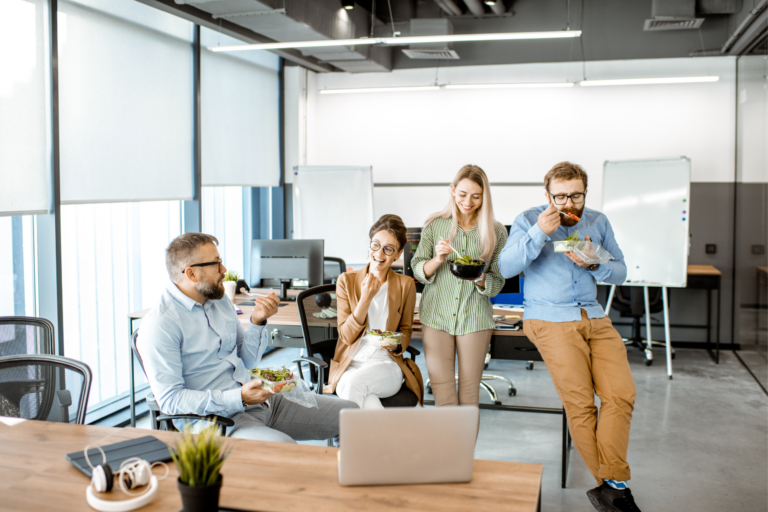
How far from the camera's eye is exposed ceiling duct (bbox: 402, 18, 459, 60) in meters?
5.88

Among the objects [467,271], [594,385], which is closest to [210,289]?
[467,271]

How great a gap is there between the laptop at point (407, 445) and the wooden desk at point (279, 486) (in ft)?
0.10

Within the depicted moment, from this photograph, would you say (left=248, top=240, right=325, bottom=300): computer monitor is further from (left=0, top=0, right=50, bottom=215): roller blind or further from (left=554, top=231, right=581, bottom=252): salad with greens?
(left=554, top=231, right=581, bottom=252): salad with greens

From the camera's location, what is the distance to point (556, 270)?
2682 mm

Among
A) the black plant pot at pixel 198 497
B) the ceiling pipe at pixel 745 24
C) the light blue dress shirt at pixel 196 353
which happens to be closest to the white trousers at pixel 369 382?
the light blue dress shirt at pixel 196 353

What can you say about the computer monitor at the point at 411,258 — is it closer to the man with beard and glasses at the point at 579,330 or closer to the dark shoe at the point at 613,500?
the man with beard and glasses at the point at 579,330

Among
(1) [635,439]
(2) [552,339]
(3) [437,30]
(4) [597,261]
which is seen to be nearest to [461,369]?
(2) [552,339]

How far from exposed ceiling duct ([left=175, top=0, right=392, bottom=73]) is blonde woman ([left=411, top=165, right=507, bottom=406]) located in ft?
7.97

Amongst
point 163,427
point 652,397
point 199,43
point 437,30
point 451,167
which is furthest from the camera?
point 451,167

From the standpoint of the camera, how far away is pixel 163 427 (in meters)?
2.20

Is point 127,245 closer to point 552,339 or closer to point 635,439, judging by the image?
point 552,339

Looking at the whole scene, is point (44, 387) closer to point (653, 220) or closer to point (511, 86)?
point (653, 220)

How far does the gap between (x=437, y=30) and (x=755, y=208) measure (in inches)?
129

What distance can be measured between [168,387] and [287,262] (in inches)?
91.9
